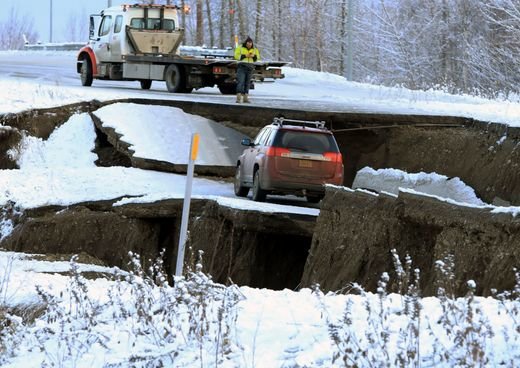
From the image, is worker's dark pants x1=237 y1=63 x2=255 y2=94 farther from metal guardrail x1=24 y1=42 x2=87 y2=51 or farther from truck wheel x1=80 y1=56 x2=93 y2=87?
metal guardrail x1=24 y1=42 x2=87 y2=51

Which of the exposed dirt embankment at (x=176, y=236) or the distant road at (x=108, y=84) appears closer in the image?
the exposed dirt embankment at (x=176, y=236)

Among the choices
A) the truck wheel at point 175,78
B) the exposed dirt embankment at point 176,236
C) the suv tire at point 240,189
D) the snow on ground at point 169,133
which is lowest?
the exposed dirt embankment at point 176,236

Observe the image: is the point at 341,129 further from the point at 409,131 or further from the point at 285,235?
the point at 285,235

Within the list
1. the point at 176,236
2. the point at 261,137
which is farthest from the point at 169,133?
the point at 261,137

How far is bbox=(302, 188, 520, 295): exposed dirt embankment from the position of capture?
44.7 ft

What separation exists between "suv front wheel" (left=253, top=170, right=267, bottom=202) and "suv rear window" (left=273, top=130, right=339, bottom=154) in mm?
955

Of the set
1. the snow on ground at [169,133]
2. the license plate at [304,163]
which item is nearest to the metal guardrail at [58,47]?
the snow on ground at [169,133]

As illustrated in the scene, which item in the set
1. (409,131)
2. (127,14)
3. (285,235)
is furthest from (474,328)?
(127,14)

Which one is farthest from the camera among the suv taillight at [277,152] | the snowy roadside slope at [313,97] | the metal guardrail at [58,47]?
the metal guardrail at [58,47]

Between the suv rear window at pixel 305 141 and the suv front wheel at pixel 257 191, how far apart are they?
955 millimetres

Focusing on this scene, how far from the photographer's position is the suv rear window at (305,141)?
20.4 m

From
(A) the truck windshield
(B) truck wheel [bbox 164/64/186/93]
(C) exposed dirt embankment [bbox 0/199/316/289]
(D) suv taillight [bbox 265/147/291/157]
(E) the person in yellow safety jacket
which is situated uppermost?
(A) the truck windshield

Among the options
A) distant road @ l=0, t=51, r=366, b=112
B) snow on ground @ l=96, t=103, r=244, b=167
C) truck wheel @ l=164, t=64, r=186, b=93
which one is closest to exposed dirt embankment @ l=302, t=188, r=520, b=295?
snow on ground @ l=96, t=103, r=244, b=167

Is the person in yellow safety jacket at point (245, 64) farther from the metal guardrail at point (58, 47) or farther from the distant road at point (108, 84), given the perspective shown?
the metal guardrail at point (58, 47)
